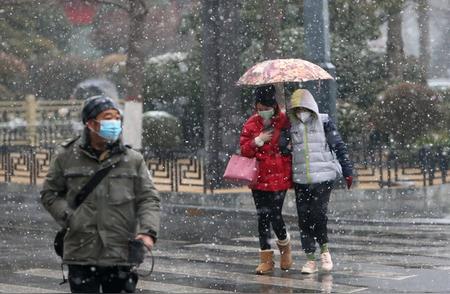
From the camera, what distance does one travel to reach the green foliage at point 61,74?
3659 cm

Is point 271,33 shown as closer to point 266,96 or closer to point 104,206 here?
point 266,96

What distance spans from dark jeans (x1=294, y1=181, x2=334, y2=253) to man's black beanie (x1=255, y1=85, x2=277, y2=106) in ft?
2.44

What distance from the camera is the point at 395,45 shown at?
28.8m

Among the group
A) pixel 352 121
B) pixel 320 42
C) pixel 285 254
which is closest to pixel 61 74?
pixel 352 121

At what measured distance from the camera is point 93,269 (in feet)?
21.6

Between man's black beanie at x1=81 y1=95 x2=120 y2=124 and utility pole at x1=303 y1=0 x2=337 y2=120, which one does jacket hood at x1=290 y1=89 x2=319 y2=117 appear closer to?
man's black beanie at x1=81 y1=95 x2=120 y2=124

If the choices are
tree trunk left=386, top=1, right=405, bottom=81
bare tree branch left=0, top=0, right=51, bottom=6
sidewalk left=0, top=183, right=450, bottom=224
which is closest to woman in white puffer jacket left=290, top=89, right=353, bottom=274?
sidewalk left=0, top=183, right=450, bottom=224

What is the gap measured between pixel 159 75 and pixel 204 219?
12071 mm

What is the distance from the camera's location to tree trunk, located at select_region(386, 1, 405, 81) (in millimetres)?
26672

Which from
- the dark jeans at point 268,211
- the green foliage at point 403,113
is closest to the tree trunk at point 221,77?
the green foliage at point 403,113

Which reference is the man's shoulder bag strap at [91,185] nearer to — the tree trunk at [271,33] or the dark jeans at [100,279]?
the dark jeans at [100,279]

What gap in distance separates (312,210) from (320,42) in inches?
300

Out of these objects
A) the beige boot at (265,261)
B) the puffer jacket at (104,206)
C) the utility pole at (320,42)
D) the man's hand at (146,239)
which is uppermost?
the utility pole at (320,42)

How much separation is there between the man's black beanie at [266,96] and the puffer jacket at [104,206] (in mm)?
3716
